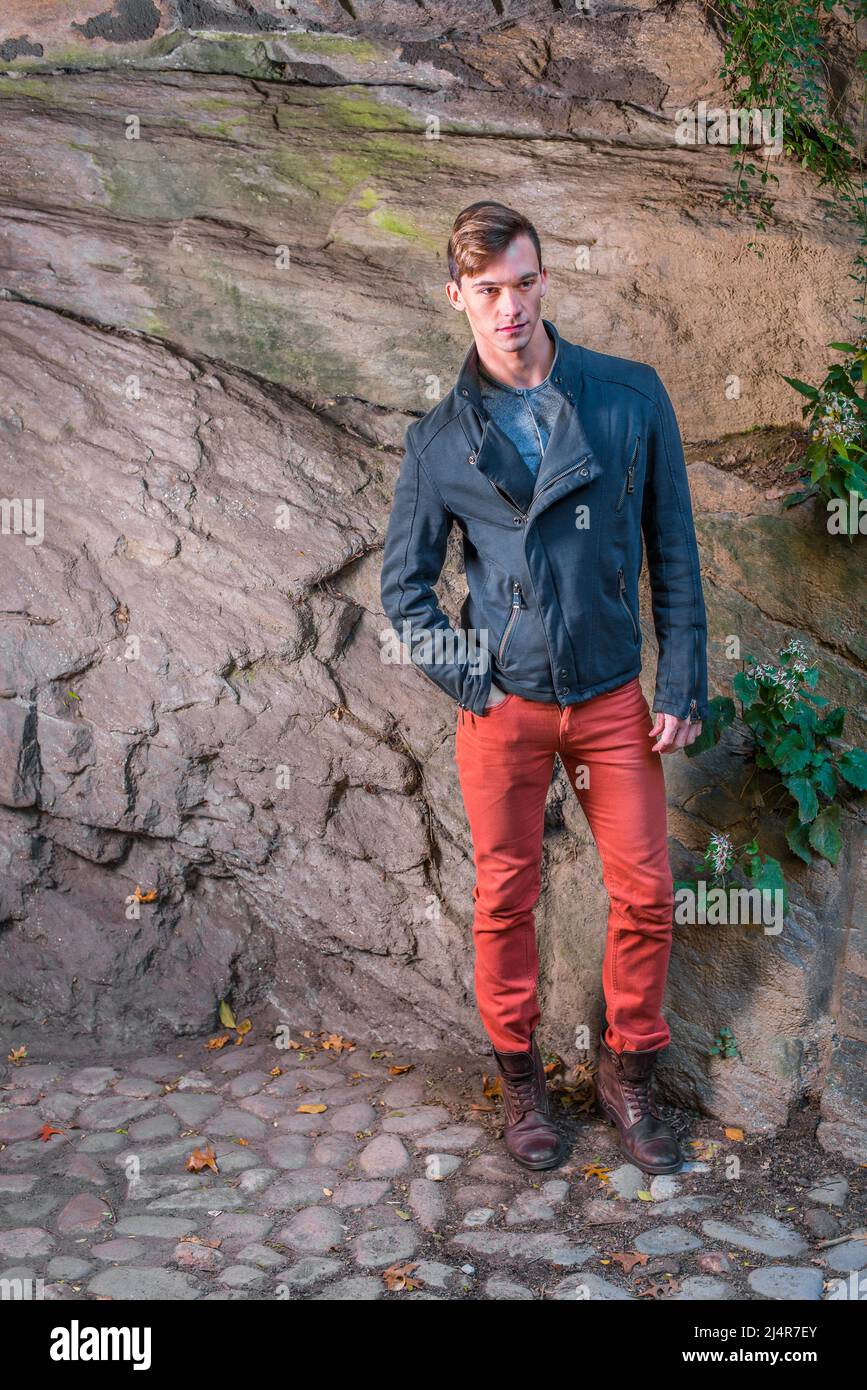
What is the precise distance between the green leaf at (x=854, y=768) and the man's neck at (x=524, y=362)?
1501 mm

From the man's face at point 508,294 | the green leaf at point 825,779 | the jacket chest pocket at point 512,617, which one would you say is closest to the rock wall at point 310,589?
the green leaf at point 825,779

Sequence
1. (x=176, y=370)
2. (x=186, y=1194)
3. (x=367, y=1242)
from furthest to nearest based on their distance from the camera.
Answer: (x=176, y=370), (x=186, y=1194), (x=367, y=1242)

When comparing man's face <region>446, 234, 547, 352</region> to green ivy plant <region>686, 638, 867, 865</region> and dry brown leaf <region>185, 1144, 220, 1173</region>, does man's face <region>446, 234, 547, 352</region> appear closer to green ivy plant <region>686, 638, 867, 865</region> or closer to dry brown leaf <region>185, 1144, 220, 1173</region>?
green ivy plant <region>686, 638, 867, 865</region>

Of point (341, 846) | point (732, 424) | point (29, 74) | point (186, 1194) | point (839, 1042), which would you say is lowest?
point (186, 1194)

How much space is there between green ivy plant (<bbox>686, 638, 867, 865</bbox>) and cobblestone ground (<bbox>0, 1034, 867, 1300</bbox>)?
3.02 feet

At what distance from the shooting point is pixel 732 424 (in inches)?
192

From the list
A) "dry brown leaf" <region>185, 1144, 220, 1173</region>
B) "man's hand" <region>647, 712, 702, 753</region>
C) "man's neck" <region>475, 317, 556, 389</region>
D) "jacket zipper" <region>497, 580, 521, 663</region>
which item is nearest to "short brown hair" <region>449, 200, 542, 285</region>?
"man's neck" <region>475, 317, 556, 389</region>

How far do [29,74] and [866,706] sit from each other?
14.1ft

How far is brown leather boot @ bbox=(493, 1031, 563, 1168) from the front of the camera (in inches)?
153

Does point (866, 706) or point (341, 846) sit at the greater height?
point (866, 706)

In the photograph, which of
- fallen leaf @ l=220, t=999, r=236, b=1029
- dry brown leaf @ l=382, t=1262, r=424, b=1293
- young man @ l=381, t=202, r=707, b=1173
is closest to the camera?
dry brown leaf @ l=382, t=1262, r=424, b=1293

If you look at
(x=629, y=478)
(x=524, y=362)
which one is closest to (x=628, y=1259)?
(x=629, y=478)

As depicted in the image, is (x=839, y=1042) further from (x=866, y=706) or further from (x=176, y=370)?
(x=176, y=370)

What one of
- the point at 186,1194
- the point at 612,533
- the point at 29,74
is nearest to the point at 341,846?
the point at 186,1194
